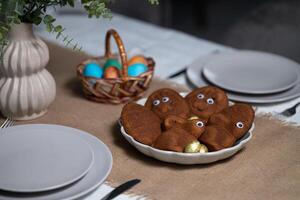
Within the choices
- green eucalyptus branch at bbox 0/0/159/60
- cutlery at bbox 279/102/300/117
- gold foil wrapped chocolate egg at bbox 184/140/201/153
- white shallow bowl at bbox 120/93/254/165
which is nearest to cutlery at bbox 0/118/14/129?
green eucalyptus branch at bbox 0/0/159/60

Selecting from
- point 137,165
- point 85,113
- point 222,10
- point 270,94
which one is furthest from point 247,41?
point 137,165

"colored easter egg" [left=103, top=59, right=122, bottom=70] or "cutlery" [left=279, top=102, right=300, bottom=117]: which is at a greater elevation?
"colored easter egg" [left=103, top=59, right=122, bottom=70]

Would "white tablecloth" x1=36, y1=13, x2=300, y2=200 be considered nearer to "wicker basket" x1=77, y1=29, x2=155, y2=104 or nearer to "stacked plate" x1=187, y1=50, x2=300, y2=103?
"stacked plate" x1=187, y1=50, x2=300, y2=103

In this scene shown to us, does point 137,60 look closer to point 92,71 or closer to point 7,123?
point 92,71

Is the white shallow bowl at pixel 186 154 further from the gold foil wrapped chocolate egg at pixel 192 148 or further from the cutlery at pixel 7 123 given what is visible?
the cutlery at pixel 7 123

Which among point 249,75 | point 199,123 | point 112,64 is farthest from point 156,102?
point 249,75

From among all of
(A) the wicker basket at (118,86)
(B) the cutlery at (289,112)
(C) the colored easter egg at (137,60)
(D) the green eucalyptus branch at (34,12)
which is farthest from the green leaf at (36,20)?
(B) the cutlery at (289,112)

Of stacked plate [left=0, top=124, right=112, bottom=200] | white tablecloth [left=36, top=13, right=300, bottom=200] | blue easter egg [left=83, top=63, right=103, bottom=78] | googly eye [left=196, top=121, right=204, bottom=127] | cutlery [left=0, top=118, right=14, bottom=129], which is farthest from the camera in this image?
white tablecloth [left=36, top=13, right=300, bottom=200]

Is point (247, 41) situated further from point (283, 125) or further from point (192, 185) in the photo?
point (192, 185)
